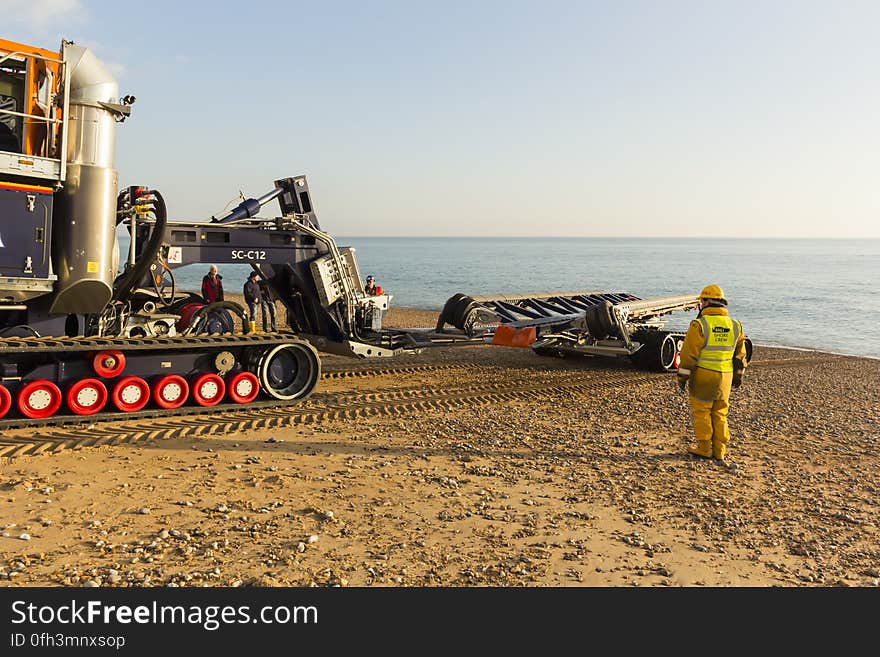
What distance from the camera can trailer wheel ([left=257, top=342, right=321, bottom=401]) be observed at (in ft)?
34.4

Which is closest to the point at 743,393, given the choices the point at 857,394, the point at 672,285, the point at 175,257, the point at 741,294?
the point at 857,394

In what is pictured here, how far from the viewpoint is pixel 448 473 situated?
7.58m

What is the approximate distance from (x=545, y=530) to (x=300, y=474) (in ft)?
8.70

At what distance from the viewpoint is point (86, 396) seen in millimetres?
8992

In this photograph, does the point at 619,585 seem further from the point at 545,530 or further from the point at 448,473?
the point at 448,473

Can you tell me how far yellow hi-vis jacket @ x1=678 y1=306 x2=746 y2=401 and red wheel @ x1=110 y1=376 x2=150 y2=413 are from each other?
6750 millimetres

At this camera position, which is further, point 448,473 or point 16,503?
point 448,473

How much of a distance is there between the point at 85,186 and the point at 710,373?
7.60m

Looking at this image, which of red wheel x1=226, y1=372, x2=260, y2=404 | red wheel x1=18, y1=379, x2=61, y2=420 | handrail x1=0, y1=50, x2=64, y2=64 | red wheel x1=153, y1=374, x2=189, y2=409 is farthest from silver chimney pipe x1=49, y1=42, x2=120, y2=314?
red wheel x1=226, y1=372, x2=260, y2=404

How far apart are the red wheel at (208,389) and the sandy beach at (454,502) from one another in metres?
0.90

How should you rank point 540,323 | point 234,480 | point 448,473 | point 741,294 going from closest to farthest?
point 234,480 < point 448,473 < point 540,323 < point 741,294

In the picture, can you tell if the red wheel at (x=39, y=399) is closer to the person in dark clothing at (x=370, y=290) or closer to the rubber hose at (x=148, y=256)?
the rubber hose at (x=148, y=256)

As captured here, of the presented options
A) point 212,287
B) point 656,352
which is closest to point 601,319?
point 656,352

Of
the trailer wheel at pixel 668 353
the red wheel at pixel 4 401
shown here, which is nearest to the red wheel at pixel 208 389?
the red wheel at pixel 4 401
